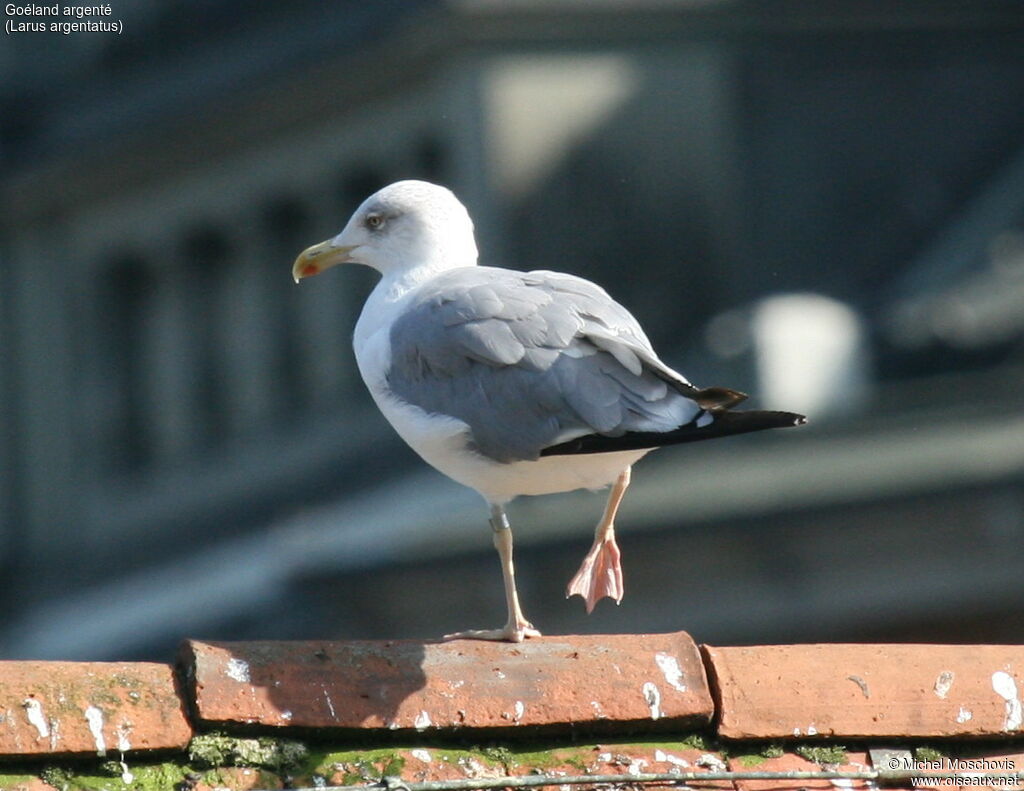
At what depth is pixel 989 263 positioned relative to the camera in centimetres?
1670

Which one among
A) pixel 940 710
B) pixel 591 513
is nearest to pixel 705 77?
pixel 591 513

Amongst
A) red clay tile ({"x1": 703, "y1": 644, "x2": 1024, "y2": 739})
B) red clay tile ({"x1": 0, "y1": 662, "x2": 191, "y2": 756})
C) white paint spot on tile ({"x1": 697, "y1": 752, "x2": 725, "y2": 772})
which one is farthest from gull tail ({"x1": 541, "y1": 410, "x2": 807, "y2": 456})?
red clay tile ({"x1": 0, "y1": 662, "x2": 191, "y2": 756})

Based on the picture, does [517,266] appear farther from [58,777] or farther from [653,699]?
[58,777]

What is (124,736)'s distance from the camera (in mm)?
4816

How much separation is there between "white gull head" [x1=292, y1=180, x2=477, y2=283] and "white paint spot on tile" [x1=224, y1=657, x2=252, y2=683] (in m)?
1.91

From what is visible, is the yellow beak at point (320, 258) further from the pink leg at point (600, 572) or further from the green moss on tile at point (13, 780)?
the green moss on tile at point (13, 780)

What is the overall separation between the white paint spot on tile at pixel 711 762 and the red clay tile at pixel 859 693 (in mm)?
52

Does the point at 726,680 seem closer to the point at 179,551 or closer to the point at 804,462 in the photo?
the point at 804,462

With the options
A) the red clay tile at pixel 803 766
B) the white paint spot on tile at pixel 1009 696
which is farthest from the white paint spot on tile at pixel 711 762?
the white paint spot on tile at pixel 1009 696

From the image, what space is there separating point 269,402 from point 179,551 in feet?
5.16

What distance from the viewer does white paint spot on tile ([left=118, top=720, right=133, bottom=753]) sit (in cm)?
481

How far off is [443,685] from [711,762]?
Answer: 1.83ft

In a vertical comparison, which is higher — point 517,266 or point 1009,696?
point 517,266

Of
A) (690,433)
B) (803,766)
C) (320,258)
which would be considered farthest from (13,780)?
(320,258)
